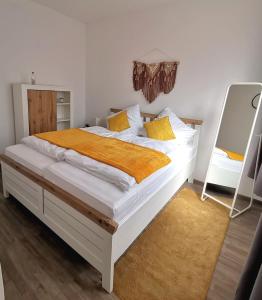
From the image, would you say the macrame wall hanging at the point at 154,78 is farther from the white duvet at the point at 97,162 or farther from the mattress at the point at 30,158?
the mattress at the point at 30,158

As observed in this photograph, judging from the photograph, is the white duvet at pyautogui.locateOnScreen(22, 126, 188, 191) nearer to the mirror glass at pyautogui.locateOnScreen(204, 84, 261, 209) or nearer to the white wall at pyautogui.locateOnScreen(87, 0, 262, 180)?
the mirror glass at pyautogui.locateOnScreen(204, 84, 261, 209)

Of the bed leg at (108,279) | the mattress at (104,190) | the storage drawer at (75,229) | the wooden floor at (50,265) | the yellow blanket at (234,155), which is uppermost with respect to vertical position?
the yellow blanket at (234,155)

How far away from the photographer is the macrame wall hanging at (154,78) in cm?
312

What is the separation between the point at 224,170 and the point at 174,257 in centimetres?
141

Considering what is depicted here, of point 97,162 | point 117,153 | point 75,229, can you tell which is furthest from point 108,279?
point 117,153

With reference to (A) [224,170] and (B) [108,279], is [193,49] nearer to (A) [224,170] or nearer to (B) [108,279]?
(A) [224,170]

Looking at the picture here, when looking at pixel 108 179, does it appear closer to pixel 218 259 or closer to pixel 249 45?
pixel 218 259

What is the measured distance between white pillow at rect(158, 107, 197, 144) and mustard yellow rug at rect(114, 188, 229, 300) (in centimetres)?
96

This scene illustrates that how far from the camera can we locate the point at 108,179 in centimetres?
162

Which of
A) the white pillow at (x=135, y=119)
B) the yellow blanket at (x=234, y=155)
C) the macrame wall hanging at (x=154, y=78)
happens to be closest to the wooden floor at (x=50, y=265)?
the yellow blanket at (x=234, y=155)

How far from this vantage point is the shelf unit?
3082 mm

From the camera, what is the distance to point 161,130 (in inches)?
113

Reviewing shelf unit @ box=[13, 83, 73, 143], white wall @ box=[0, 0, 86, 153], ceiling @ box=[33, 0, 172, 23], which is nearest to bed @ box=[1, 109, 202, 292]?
shelf unit @ box=[13, 83, 73, 143]

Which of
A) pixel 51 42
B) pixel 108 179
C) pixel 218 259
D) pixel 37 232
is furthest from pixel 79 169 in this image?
pixel 51 42
